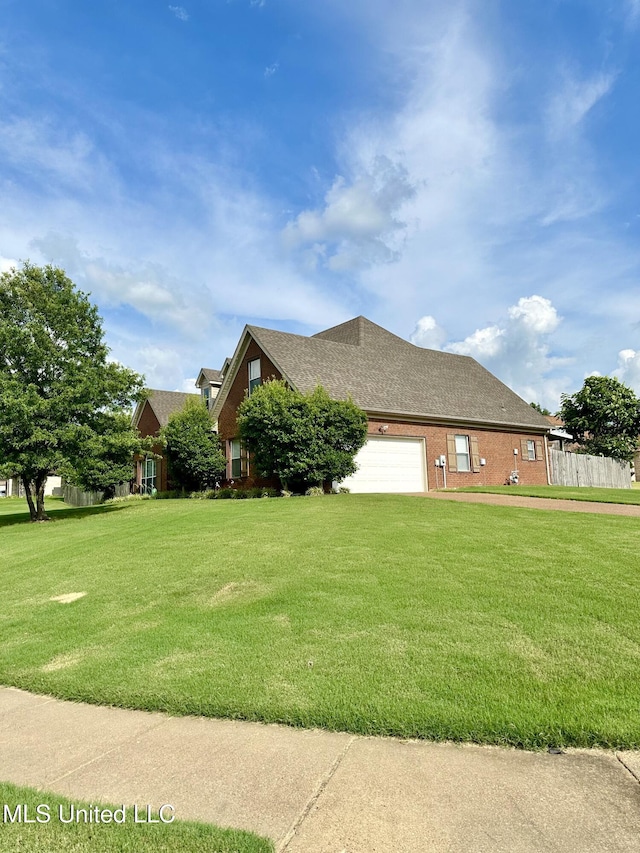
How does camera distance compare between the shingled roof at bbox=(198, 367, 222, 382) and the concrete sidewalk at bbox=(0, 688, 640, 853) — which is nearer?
the concrete sidewalk at bbox=(0, 688, 640, 853)

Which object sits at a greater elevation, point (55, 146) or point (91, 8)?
point (91, 8)

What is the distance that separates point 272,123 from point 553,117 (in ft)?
23.5

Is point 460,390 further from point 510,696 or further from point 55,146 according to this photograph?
point 510,696

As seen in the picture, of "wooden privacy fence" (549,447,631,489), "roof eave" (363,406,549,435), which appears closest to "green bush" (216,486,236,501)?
"roof eave" (363,406,549,435)

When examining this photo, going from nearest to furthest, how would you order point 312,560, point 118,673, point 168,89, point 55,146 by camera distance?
1. point 118,673
2. point 312,560
3. point 168,89
4. point 55,146

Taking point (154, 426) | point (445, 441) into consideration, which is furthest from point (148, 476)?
point (445, 441)

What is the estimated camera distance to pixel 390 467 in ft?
69.6

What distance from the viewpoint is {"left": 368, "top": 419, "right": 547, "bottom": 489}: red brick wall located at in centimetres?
2203

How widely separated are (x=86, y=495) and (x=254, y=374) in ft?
64.6

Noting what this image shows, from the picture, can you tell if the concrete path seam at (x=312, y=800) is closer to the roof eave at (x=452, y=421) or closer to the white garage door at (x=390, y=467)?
the white garage door at (x=390, y=467)

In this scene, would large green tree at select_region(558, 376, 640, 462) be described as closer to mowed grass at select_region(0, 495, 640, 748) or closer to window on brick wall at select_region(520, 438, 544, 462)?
window on brick wall at select_region(520, 438, 544, 462)

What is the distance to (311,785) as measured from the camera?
2.67 metres

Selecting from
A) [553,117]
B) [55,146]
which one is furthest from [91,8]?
[553,117]

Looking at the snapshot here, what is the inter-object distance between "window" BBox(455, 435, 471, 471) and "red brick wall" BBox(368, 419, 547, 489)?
229mm
